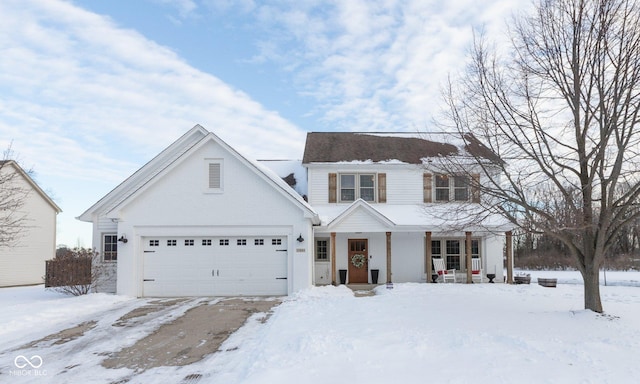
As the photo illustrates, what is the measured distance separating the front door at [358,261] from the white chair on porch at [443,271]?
283 cm

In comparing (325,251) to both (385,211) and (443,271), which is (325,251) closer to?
(385,211)

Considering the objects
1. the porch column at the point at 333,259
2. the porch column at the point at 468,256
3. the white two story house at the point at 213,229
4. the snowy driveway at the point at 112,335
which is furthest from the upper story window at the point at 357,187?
the snowy driveway at the point at 112,335

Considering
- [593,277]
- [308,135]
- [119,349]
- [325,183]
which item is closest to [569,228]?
[593,277]

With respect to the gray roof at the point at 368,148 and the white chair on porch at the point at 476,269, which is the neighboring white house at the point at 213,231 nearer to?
the gray roof at the point at 368,148

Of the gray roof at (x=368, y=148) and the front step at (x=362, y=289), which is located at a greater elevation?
the gray roof at (x=368, y=148)

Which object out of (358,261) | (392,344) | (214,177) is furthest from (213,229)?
(392,344)

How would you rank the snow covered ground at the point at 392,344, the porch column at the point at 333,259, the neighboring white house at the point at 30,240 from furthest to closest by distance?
the neighboring white house at the point at 30,240, the porch column at the point at 333,259, the snow covered ground at the point at 392,344

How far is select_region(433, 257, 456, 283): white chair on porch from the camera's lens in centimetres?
1941

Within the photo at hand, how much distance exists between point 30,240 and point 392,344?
2545cm

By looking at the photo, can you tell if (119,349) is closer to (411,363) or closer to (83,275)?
(411,363)

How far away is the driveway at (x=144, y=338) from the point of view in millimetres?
7898

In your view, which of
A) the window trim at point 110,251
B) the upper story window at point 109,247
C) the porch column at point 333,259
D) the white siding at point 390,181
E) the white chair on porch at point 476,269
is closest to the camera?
the window trim at point 110,251

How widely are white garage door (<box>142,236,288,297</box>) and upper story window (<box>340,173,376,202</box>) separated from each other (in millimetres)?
5051

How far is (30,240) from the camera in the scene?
2709cm
